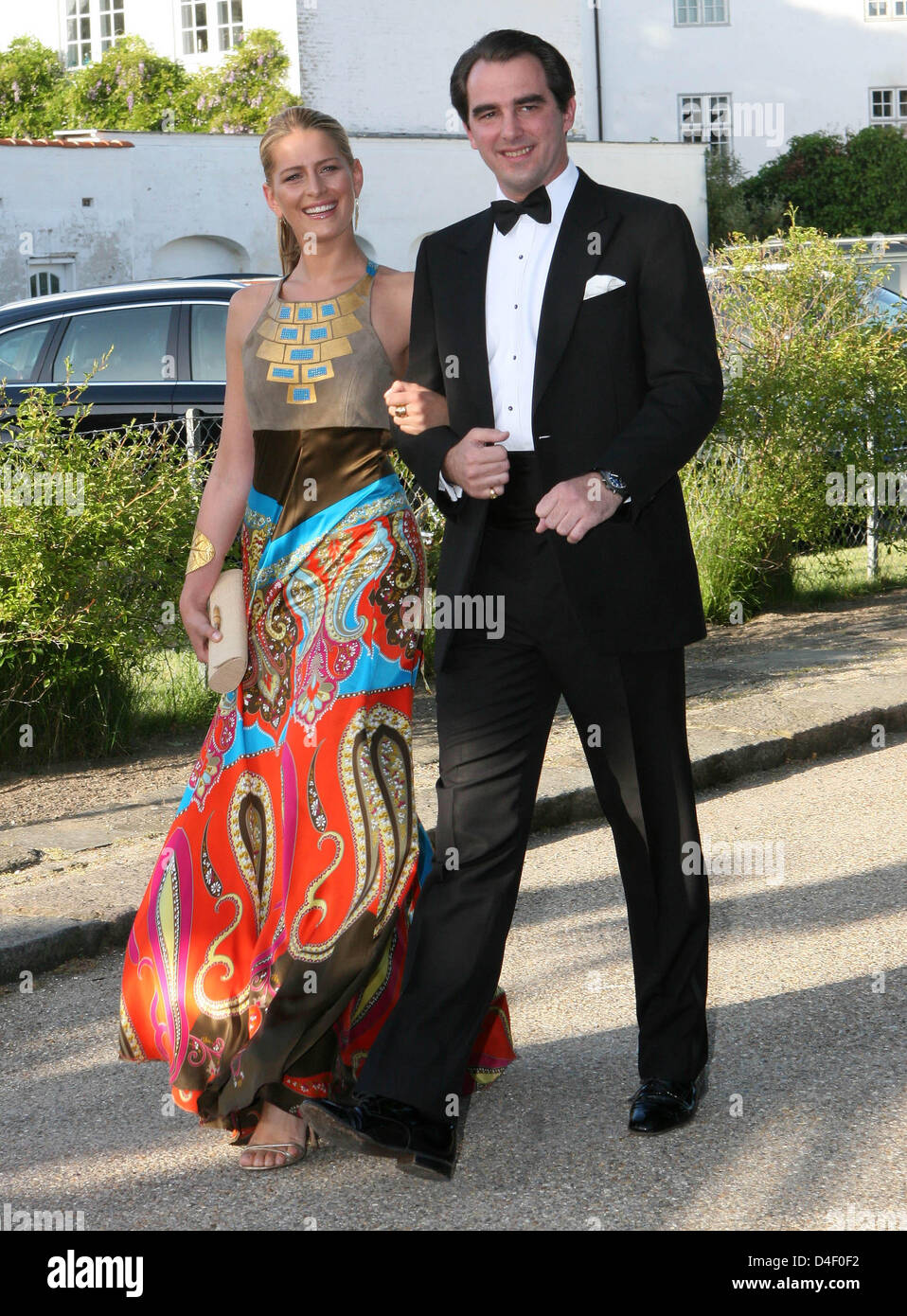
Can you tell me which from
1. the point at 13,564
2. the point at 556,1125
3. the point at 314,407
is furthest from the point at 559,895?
the point at 13,564

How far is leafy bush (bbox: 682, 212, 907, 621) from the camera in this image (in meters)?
10.3

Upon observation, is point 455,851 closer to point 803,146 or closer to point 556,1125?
point 556,1125

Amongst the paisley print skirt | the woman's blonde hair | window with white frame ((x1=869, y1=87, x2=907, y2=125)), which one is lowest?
the paisley print skirt

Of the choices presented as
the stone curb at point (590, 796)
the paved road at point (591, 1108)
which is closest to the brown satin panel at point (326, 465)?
the stone curb at point (590, 796)

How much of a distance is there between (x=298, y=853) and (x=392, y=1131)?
0.62m

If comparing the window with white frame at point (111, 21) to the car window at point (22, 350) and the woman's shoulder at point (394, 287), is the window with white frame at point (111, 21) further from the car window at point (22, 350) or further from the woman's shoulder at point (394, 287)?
the woman's shoulder at point (394, 287)

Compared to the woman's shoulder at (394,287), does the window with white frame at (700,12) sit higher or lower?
higher

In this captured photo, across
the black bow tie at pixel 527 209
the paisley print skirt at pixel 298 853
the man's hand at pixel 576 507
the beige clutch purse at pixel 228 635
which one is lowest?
the paisley print skirt at pixel 298 853

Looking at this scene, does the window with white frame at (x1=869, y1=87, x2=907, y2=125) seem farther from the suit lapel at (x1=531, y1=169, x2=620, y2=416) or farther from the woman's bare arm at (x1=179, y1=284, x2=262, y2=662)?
the suit lapel at (x1=531, y1=169, x2=620, y2=416)

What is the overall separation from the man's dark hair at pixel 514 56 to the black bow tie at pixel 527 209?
19 cm

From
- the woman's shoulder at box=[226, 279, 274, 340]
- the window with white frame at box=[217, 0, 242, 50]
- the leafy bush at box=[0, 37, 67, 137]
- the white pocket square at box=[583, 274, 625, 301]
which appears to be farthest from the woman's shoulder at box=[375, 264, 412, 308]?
the window with white frame at box=[217, 0, 242, 50]

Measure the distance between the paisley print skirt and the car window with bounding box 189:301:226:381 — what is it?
778cm

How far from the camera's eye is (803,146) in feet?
112

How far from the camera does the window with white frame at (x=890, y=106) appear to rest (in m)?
36.4
